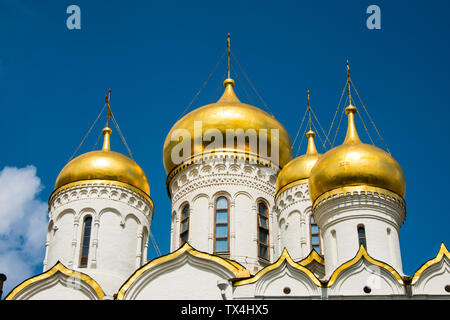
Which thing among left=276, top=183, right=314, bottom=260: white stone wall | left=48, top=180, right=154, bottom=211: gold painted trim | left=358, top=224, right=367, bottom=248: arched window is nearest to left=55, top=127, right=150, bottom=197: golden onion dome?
left=48, top=180, right=154, bottom=211: gold painted trim

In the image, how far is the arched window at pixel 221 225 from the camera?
19375 mm

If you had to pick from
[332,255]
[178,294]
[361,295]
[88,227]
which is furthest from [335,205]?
[88,227]

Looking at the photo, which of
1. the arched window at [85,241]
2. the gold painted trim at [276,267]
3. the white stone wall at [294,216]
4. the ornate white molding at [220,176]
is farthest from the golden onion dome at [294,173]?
the gold painted trim at [276,267]

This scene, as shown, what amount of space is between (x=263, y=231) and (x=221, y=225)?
1104mm

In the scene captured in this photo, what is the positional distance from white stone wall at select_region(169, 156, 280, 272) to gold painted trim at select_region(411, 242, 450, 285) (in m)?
4.91

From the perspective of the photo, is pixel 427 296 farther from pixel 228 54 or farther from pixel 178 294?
pixel 228 54

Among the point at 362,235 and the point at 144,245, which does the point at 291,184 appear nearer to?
the point at 144,245

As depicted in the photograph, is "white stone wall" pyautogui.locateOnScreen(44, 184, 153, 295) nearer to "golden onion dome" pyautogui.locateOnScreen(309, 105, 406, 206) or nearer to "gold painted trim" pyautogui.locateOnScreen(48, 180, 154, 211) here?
"gold painted trim" pyautogui.locateOnScreen(48, 180, 154, 211)

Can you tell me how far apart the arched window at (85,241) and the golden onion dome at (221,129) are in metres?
2.94

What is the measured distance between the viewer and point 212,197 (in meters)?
20.2

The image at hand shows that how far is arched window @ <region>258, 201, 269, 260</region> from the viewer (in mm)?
19766

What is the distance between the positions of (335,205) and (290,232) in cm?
406

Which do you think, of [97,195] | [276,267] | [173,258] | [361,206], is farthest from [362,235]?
[97,195]

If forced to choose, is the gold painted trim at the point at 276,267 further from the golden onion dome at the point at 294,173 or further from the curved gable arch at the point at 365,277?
the golden onion dome at the point at 294,173
